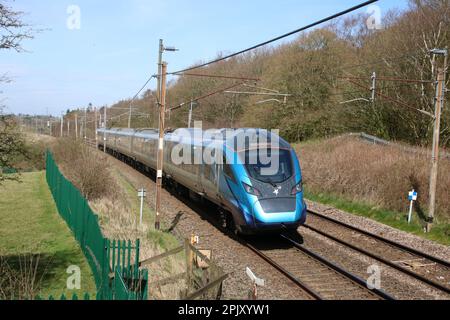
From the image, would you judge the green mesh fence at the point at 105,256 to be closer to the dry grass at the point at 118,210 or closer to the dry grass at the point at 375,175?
the dry grass at the point at 118,210

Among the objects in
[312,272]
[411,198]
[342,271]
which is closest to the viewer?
[342,271]

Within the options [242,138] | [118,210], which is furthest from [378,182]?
[118,210]

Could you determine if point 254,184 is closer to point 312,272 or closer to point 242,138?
point 242,138

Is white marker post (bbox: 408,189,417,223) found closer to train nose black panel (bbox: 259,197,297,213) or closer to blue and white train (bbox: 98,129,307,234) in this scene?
blue and white train (bbox: 98,129,307,234)

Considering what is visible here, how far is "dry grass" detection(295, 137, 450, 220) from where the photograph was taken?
1652 cm

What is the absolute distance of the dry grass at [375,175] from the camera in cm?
1652

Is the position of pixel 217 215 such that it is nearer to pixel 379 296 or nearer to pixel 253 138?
pixel 253 138

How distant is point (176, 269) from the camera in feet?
32.4

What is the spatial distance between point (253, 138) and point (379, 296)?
17.4 feet

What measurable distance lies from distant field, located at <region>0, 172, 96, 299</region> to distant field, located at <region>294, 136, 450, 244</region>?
10409 mm

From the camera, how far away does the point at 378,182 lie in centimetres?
1839

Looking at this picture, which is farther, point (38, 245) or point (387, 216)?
point (387, 216)

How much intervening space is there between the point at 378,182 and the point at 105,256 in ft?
42.9
